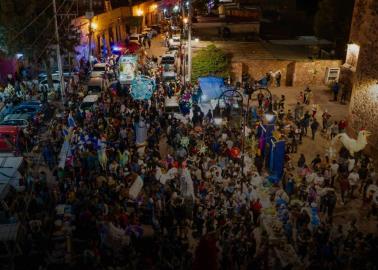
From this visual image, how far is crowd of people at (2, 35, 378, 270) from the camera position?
39.9 feet

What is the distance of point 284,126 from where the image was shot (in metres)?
21.9

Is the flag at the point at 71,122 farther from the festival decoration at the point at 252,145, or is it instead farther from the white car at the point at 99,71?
the white car at the point at 99,71

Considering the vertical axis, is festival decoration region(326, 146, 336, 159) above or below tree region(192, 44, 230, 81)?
below

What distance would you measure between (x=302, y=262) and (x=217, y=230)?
2654mm

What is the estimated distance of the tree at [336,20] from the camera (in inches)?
1372

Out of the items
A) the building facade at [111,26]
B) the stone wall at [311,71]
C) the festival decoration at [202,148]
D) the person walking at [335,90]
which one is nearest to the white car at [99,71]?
the building facade at [111,26]

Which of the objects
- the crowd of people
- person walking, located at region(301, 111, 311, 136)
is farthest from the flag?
person walking, located at region(301, 111, 311, 136)

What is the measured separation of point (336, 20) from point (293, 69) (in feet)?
24.7

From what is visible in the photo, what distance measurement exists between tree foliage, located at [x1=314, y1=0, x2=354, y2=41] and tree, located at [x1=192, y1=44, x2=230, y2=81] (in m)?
11.2

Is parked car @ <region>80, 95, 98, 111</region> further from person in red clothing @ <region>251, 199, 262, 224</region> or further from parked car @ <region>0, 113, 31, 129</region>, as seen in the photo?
person in red clothing @ <region>251, 199, 262, 224</region>

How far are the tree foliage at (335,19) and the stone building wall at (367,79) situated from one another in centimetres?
1335

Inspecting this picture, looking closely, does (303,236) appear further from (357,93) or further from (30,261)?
(357,93)

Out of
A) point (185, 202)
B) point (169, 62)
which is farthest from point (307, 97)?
point (185, 202)

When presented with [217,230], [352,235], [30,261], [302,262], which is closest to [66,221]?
[30,261]
